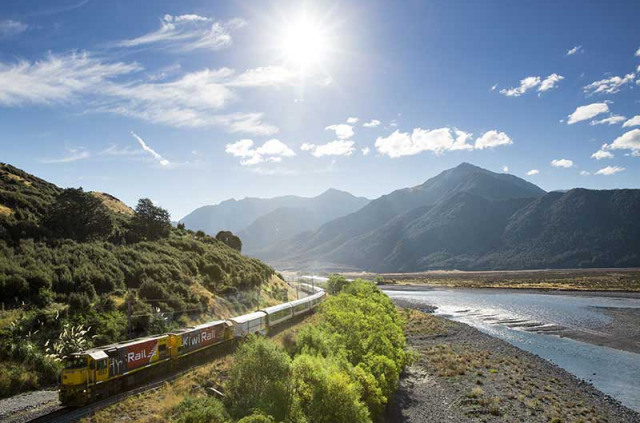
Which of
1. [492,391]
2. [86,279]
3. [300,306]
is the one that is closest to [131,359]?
[86,279]

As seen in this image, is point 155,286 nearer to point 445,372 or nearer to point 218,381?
point 218,381

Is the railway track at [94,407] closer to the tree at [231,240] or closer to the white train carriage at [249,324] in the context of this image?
the white train carriage at [249,324]

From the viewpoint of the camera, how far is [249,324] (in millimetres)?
36406

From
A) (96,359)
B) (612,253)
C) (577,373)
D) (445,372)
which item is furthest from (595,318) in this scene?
(612,253)

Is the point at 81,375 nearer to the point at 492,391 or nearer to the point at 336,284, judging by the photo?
the point at 492,391

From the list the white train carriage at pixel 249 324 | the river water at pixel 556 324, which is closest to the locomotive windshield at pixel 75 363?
the white train carriage at pixel 249 324

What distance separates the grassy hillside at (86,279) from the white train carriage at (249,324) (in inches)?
220

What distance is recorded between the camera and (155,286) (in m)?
37.9

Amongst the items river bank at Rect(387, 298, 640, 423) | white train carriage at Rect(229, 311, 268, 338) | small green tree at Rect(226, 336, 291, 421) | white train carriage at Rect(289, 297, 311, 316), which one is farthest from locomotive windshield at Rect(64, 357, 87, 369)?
white train carriage at Rect(289, 297, 311, 316)

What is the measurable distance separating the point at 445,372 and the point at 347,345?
12922 millimetres

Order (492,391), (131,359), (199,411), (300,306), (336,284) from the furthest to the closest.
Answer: (336,284), (300,306), (492,391), (131,359), (199,411)

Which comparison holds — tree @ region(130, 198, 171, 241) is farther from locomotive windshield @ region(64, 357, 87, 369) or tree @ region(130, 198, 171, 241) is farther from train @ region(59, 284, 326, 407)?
locomotive windshield @ region(64, 357, 87, 369)

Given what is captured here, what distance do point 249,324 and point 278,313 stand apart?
9.35m

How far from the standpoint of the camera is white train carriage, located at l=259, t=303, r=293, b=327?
42688 mm
